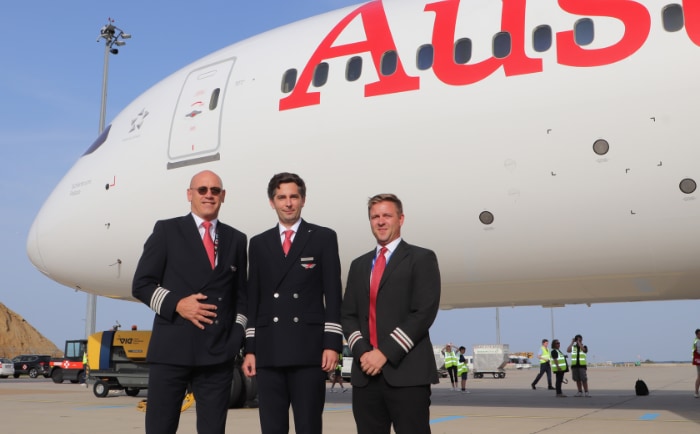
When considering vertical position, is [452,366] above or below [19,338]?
above

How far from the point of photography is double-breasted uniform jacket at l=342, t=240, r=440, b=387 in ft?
15.2

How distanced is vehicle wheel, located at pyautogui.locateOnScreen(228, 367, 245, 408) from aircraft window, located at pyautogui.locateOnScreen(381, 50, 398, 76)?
6.18 m

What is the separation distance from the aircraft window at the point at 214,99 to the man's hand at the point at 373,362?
8.28m

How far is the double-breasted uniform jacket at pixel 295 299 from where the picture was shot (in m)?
4.94

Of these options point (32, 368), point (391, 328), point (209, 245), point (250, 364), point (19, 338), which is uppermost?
point (209, 245)

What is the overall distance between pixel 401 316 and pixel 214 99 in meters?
8.33

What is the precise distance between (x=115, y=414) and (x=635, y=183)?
9.47 m

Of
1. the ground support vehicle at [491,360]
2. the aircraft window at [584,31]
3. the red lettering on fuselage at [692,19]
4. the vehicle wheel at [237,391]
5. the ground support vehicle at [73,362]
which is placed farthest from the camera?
the ground support vehicle at [491,360]

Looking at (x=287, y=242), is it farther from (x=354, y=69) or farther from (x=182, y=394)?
(x=354, y=69)

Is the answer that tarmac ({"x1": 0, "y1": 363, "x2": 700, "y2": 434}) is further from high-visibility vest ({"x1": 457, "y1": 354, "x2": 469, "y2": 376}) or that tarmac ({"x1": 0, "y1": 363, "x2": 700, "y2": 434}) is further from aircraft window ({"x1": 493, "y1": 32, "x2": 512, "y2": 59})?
high-visibility vest ({"x1": 457, "y1": 354, "x2": 469, "y2": 376})

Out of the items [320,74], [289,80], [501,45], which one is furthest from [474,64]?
[289,80]

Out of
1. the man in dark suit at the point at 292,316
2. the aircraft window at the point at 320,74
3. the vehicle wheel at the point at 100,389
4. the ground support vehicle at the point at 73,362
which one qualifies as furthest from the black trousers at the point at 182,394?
the ground support vehicle at the point at 73,362

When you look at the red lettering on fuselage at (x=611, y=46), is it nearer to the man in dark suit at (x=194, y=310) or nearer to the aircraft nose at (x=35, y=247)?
the man in dark suit at (x=194, y=310)

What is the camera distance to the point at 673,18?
9.26 metres
